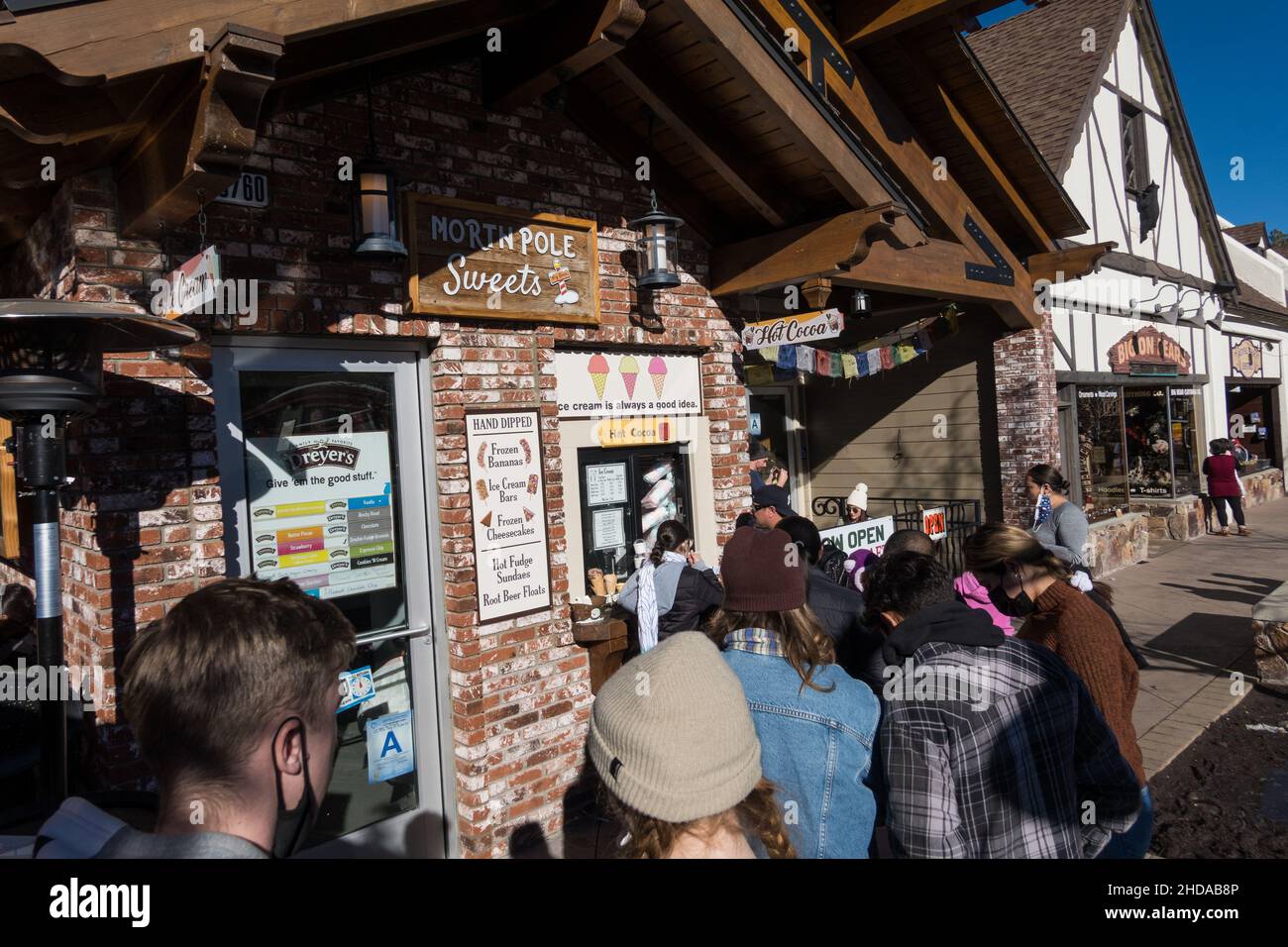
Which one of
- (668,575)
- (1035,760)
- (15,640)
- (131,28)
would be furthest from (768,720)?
(15,640)

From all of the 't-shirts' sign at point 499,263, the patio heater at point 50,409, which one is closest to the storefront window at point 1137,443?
the 't-shirts' sign at point 499,263

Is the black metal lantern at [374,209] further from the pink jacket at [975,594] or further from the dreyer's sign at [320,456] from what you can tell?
the pink jacket at [975,594]

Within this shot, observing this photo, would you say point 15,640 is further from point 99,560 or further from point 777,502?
point 777,502

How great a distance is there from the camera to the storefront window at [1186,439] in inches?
611

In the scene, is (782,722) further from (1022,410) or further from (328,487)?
(1022,410)

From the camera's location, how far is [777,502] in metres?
6.07

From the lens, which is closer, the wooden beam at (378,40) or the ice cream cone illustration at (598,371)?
the wooden beam at (378,40)

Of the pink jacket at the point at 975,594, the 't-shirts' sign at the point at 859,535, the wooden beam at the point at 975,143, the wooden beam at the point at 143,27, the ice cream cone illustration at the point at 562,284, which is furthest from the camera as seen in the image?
the wooden beam at the point at 975,143

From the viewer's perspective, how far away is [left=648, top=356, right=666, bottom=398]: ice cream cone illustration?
579 cm

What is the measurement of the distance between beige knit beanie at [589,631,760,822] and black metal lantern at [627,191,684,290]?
3772 millimetres

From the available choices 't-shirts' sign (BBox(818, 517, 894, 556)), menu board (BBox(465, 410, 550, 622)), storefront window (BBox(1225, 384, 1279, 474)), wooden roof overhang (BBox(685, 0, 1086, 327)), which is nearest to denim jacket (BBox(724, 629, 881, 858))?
menu board (BBox(465, 410, 550, 622))

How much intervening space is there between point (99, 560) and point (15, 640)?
78.0 inches

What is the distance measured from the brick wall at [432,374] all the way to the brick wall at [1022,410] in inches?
210

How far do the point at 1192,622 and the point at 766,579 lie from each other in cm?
833
